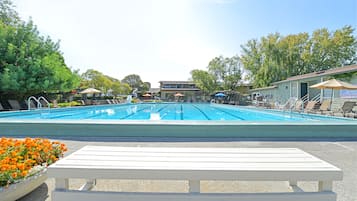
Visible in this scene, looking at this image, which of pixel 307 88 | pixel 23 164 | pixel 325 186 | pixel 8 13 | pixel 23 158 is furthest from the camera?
pixel 8 13

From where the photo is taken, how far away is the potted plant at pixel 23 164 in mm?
2004

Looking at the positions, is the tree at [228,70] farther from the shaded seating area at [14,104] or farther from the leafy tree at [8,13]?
the shaded seating area at [14,104]

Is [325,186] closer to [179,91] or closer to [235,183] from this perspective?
[235,183]

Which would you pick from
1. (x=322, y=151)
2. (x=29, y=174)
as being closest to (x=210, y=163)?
(x=29, y=174)

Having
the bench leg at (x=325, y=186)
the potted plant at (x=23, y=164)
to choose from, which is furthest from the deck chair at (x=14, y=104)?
the bench leg at (x=325, y=186)

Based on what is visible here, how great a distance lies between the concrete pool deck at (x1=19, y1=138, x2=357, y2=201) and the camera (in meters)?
2.57

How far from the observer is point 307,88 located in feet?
67.7

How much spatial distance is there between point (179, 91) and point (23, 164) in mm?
46462

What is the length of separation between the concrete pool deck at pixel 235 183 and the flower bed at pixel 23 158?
0.32m

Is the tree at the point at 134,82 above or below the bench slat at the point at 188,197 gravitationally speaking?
above

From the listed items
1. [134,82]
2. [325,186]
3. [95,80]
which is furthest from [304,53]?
[134,82]

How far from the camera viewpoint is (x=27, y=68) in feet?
49.1

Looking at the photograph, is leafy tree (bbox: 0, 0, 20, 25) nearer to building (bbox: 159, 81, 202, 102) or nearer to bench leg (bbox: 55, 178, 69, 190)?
building (bbox: 159, 81, 202, 102)

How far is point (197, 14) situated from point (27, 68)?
11788 mm
